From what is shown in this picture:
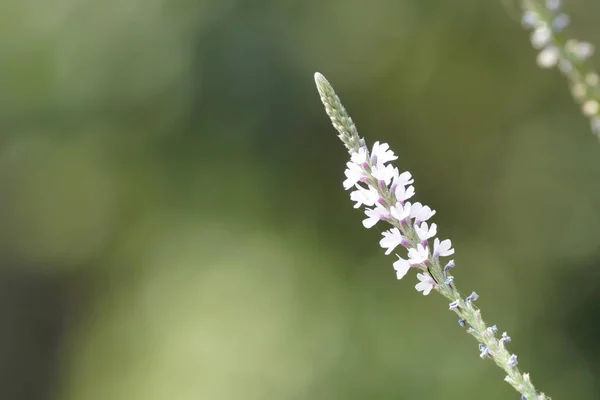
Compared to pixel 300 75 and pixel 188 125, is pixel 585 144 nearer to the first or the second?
pixel 300 75

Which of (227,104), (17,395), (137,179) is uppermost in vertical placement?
(227,104)

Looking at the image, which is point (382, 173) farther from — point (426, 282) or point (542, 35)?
point (542, 35)

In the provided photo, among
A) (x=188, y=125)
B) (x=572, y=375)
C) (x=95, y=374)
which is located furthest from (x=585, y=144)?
(x=95, y=374)

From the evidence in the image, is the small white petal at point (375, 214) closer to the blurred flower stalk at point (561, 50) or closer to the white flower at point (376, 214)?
the white flower at point (376, 214)

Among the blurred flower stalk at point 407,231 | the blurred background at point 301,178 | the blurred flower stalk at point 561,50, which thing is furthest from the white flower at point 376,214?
the blurred background at point 301,178

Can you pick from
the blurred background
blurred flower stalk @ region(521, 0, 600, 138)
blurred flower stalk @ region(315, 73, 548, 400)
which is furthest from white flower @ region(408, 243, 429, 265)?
the blurred background
